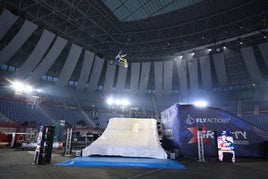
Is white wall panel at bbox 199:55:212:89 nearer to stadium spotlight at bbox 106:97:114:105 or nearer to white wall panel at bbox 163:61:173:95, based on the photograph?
white wall panel at bbox 163:61:173:95

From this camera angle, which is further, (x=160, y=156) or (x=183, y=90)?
(x=183, y=90)

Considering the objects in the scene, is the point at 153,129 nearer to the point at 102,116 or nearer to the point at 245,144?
the point at 245,144

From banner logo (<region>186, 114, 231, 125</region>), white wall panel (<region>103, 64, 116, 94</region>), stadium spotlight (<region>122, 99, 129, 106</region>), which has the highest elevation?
white wall panel (<region>103, 64, 116, 94</region>)

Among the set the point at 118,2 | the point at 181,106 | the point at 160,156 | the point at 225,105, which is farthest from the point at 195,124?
the point at 225,105

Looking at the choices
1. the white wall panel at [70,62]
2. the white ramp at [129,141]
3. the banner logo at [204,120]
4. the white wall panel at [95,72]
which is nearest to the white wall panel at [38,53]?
the white wall panel at [70,62]

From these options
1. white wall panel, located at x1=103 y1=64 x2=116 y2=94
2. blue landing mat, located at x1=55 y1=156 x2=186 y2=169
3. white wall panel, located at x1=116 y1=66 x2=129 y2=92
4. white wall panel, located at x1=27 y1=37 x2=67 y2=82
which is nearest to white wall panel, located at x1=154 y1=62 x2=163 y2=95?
white wall panel, located at x1=116 y1=66 x2=129 y2=92

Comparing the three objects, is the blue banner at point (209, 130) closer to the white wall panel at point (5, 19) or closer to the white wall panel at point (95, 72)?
the white wall panel at point (5, 19)

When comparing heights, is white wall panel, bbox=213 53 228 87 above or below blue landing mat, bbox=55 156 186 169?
above

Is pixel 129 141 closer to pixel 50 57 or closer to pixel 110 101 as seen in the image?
pixel 50 57

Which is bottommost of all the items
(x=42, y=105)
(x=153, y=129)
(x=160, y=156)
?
(x=160, y=156)

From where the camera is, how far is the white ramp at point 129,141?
28.0ft

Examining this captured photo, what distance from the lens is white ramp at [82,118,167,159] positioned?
Answer: 8.54 m

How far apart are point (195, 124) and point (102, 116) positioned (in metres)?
26.2

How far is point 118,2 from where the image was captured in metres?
18.5
